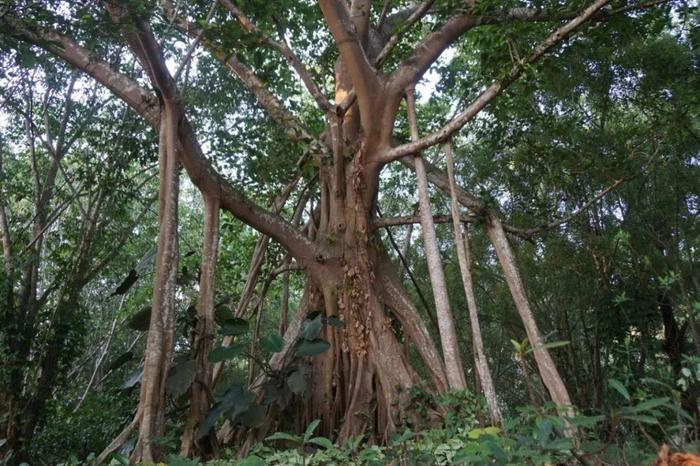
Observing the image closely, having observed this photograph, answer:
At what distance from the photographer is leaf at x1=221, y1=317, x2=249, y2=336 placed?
14.3 feet

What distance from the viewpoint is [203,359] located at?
415 centimetres

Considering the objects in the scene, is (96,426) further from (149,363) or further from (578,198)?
(578,198)

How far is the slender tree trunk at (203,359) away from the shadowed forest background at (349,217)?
18 millimetres

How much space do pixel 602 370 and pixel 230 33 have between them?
6.16 m

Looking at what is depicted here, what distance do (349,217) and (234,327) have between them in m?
1.59

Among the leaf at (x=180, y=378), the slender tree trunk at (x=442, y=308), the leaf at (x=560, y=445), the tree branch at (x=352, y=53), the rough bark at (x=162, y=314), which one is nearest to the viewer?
the leaf at (x=560, y=445)

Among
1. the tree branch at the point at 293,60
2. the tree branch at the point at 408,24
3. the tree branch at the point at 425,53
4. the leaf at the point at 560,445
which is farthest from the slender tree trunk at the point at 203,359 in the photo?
the leaf at the point at 560,445

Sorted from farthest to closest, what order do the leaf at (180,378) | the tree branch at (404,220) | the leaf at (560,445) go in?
the tree branch at (404,220) → the leaf at (180,378) → the leaf at (560,445)

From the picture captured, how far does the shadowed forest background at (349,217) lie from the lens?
397 centimetres

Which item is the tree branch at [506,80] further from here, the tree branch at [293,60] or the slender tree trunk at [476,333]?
the tree branch at [293,60]

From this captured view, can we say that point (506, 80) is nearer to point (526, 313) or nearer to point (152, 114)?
point (526, 313)

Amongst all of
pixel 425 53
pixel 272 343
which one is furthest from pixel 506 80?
pixel 272 343

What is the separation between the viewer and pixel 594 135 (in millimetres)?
6688

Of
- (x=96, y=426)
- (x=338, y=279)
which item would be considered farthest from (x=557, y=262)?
(x=96, y=426)
